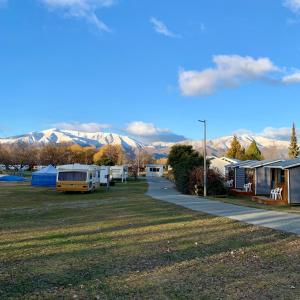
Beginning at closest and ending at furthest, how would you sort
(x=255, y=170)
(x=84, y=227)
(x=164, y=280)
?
1. (x=164, y=280)
2. (x=84, y=227)
3. (x=255, y=170)

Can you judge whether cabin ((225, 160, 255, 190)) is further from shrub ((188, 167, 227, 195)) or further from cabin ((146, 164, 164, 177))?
cabin ((146, 164, 164, 177))

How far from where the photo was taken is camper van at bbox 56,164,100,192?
34844 millimetres

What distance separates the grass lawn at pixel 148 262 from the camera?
19.7ft

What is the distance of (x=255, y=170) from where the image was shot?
34.8m

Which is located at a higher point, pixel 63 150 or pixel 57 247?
pixel 63 150

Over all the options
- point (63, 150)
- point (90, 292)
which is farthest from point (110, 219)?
point (63, 150)

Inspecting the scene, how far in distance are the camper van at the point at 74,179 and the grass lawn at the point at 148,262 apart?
21426 mm

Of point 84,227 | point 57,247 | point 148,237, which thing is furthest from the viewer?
point 84,227

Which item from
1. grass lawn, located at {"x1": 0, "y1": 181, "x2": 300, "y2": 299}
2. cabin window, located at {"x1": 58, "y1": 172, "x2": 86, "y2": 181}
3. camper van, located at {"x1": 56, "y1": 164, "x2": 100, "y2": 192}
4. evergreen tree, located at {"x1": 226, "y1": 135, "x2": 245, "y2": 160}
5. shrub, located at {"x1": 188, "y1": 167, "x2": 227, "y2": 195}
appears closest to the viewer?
grass lawn, located at {"x1": 0, "y1": 181, "x2": 300, "y2": 299}

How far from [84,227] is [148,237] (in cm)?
276

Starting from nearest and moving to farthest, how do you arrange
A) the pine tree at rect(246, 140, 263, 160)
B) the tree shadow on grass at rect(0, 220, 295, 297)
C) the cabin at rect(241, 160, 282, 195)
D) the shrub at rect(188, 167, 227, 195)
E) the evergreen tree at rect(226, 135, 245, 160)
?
the tree shadow on grass at rect(0, 220, 295, 297) < the cabin at rect(241, 160, 282, 195) < the shrub at rect(188, 167, 227, 195) < the pine tree at rect(246, 140, 263, 160) < the evergreen tree at rect(226, 135, 245, 160)

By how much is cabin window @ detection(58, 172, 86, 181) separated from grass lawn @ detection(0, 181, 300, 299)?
21726 millimetres

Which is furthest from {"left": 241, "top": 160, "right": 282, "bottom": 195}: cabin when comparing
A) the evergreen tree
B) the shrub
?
the evergreen tree

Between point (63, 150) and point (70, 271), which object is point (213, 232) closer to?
point (70, 271)
